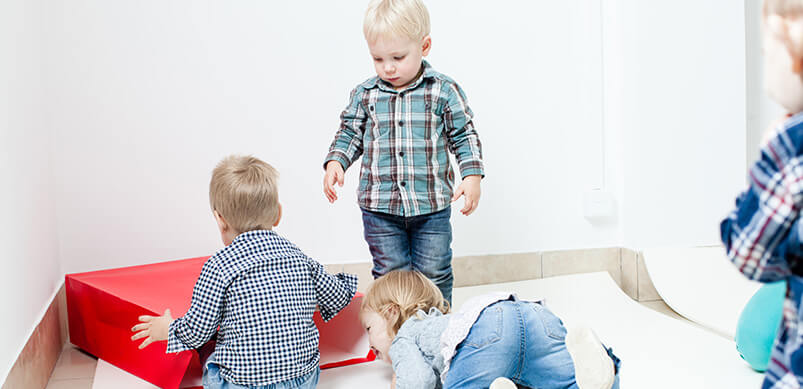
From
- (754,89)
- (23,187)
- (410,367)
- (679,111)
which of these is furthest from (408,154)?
(754,89)

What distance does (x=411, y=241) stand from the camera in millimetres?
2057

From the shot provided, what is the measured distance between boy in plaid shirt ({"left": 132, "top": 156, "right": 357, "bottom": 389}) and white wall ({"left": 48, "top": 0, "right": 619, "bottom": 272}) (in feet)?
2.80

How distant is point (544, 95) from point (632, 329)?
3.25 feet

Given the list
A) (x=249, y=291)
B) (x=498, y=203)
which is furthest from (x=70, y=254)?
(x=498, y=203)

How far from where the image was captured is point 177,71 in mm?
2346

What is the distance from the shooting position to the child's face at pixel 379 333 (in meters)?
1.64

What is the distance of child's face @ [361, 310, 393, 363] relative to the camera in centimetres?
164

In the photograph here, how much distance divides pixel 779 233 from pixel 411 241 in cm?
137

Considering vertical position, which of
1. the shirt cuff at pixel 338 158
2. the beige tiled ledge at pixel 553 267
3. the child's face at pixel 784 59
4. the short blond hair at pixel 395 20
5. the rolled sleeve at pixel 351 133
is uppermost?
the short blond hair at pixel 395 20

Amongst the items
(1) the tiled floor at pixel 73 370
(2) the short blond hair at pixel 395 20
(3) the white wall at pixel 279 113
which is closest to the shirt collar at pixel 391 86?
(2) the short blond hair at pixel 395 20

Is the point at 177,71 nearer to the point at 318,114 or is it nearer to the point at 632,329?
the point at 318,114

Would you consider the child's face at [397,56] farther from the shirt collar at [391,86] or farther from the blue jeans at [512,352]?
the blue jeans at [512,352]

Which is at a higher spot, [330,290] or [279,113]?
[279,113]

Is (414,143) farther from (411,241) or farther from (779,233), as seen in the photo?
(779,233)
